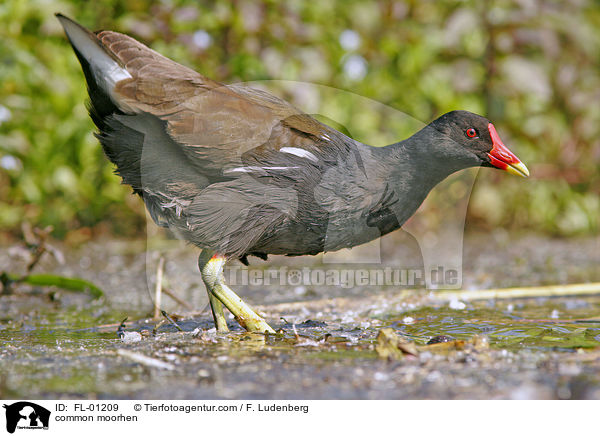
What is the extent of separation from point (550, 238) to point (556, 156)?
82 cm

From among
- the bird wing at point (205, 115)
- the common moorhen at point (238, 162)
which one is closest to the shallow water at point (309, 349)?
the common moorhen at point (238, 162)

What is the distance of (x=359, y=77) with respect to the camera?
22.0ft

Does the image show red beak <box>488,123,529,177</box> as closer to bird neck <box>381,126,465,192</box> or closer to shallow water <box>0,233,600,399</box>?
bird neck <box>381,126,465,192</box>

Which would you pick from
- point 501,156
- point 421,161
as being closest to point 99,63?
point 421,161

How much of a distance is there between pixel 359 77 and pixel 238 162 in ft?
11.6

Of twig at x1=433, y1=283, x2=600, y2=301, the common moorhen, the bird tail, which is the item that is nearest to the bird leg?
the common moorhen

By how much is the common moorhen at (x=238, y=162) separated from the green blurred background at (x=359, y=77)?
253 centimetres

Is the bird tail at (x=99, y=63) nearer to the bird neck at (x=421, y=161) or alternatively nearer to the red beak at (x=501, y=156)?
the bird neck at (x=421, y=161)

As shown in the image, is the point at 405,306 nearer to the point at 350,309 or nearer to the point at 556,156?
the point at 350,309

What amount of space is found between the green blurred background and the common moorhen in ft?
8.29

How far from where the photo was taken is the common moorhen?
3408 mm
